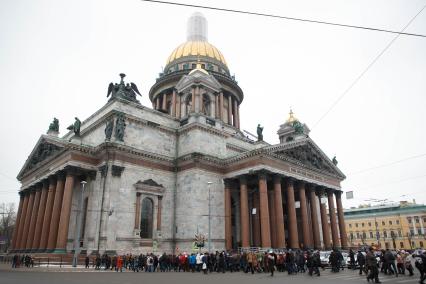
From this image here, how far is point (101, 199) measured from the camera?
97.5ft

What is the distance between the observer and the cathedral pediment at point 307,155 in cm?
3728

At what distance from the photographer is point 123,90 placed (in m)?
36.2

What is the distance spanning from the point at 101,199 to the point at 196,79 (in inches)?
744

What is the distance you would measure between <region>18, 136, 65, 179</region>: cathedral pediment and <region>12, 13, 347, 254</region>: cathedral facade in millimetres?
149

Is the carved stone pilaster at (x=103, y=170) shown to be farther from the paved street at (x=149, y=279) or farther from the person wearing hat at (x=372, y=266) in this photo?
the person wearing hat at (x=372, y=266)

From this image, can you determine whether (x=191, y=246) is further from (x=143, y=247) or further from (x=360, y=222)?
(x=360, y=222)

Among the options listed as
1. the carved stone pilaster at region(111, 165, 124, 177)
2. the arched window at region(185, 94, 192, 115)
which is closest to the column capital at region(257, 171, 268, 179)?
the carved stone pilaster at region(111, 165, 124, 177)

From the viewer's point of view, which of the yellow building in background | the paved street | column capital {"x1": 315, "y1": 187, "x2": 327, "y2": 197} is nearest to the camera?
the paved street

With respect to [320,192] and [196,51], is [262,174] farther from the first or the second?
[196,51]

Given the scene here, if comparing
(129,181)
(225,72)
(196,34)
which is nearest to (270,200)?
(129,181)

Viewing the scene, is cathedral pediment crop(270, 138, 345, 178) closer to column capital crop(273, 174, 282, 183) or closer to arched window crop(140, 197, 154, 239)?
column capital crop(273, 174, 282, 183)

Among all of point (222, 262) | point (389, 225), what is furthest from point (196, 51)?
point (389, 225)

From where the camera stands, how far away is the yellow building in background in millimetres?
84688

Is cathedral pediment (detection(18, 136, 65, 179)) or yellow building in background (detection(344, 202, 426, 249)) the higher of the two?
cathedral pediment (detection(18, 136, 65, 179))
